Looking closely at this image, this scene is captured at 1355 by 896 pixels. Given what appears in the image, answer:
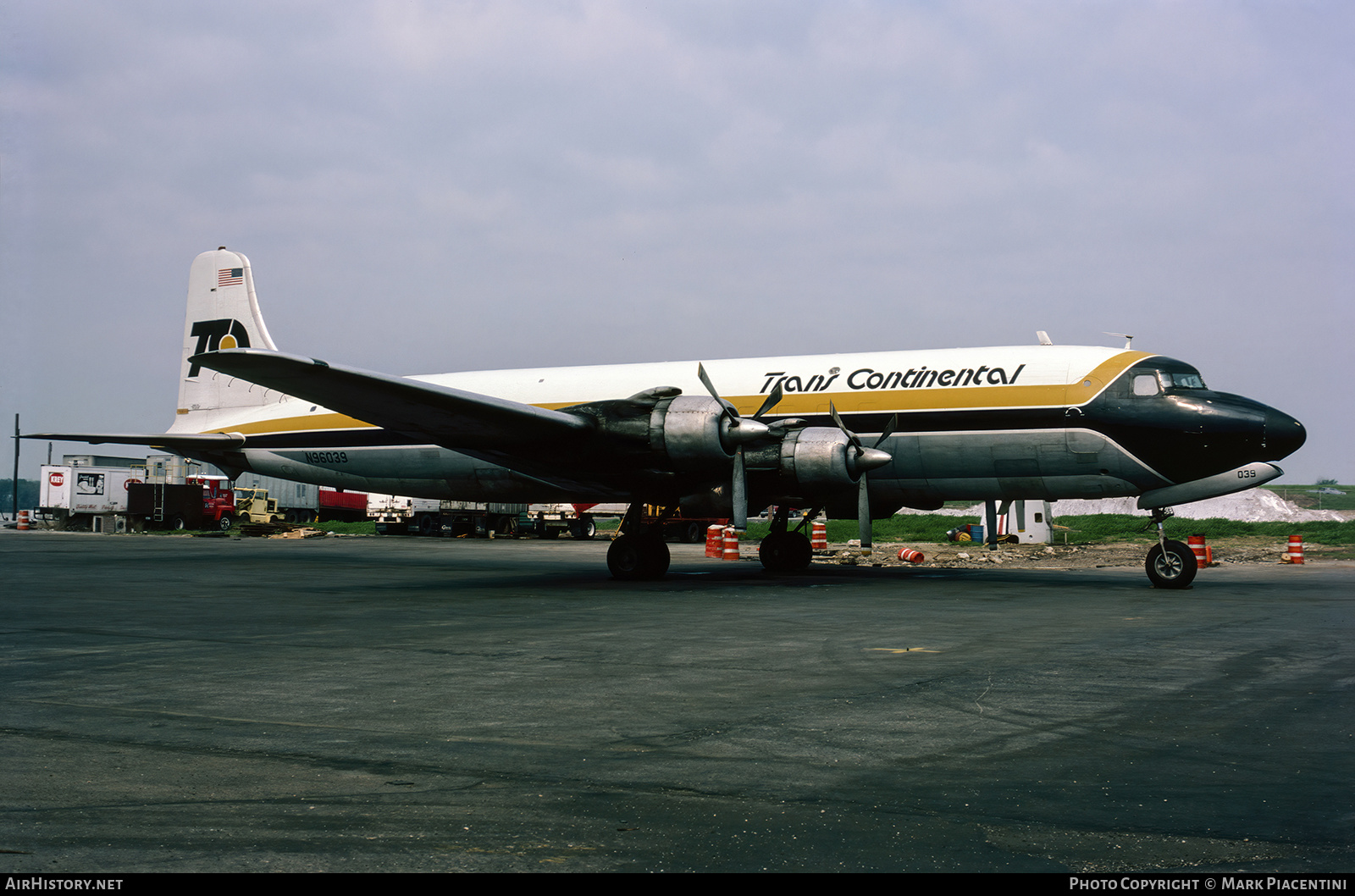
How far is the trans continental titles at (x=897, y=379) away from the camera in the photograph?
60.9 feet

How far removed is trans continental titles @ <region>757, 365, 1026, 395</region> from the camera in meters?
18.6

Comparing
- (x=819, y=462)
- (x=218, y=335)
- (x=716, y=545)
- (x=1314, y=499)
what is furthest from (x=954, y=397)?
(x=1314, y=499)

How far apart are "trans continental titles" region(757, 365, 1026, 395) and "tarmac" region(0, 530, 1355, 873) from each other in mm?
6021

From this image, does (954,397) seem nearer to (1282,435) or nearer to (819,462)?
(819,462)

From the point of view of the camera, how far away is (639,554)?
61.7 ft

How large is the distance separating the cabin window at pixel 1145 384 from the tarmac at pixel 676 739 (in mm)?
5148

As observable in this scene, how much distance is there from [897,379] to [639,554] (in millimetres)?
6056

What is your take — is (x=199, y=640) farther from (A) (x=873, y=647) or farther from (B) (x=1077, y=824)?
(B) (x=1077, y=824)

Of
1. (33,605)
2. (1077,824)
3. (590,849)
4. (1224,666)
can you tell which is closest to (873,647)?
(1224,666)

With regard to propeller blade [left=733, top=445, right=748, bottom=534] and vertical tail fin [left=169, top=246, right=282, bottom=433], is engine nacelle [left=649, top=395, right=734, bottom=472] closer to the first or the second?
propeller blade [left=733, top=445, right=748, bottom=534]

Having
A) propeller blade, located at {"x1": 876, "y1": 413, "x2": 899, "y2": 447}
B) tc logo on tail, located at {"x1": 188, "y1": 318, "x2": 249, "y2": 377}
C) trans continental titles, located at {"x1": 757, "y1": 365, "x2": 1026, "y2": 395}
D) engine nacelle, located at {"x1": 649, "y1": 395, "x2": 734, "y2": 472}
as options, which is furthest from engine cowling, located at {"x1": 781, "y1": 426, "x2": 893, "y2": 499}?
tc logo on tail, located at {"x1": 188, "y1": 318, "x2": 249, "y2": 377}

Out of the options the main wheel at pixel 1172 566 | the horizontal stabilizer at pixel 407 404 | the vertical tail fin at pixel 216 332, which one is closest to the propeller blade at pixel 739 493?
the horizontal stabilizer at pixel 407 404

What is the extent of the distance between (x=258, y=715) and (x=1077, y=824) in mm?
5197

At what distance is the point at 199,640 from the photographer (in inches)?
416
